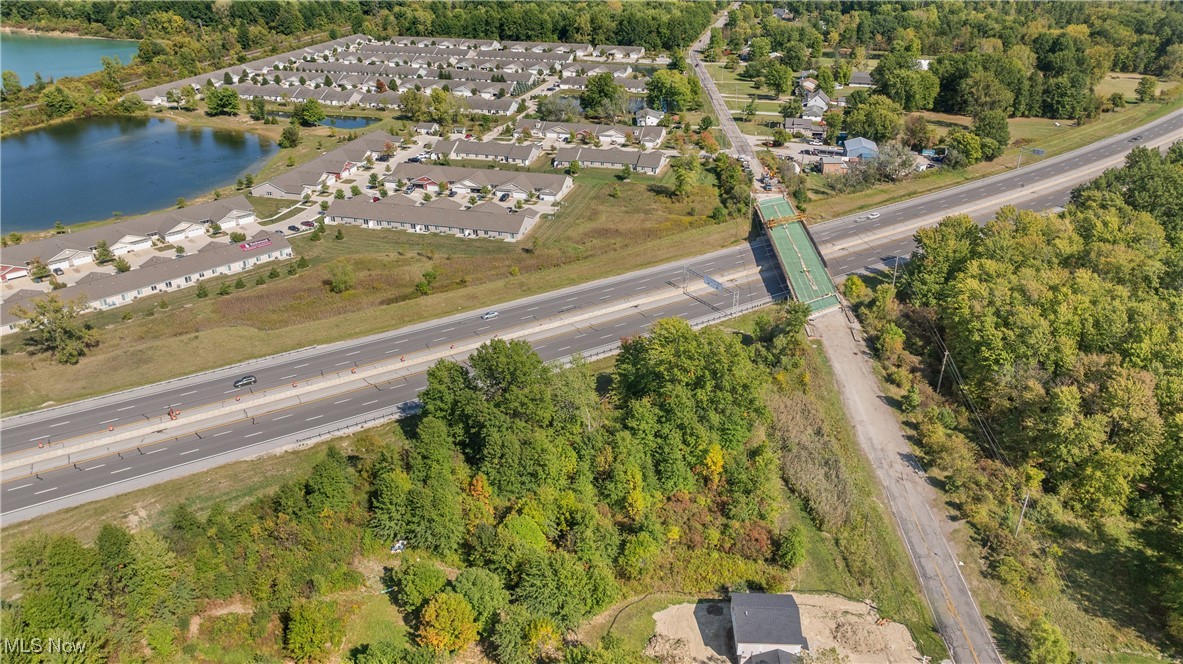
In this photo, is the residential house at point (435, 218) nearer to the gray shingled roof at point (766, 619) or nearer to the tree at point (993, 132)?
the gray shingled roof at point (766, 619)

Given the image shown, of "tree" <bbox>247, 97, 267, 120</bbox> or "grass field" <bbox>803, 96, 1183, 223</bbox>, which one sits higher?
"tree" <bbox>247, 97, 267, 120</bbox>

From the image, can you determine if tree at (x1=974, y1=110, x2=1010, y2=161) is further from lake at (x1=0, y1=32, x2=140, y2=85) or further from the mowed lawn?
lake at (x1=0, y1=32, x2=140, y2=85)

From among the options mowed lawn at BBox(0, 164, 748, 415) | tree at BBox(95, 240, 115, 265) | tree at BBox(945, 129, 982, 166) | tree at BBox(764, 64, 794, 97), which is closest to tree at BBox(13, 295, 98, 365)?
mowed lawn at BBox(0, 164, 748, 415)

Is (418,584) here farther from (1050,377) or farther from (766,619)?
(1050,377)

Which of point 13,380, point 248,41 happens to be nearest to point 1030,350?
point 13,380

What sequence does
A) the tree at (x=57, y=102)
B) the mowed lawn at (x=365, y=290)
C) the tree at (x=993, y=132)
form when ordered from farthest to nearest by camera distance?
the tree at (x=57, y=102)
the tree at (x=993, y=132)
the mowed lawn at (x=365, y=290)

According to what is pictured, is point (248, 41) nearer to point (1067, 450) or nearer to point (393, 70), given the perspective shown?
point (393, 70)
